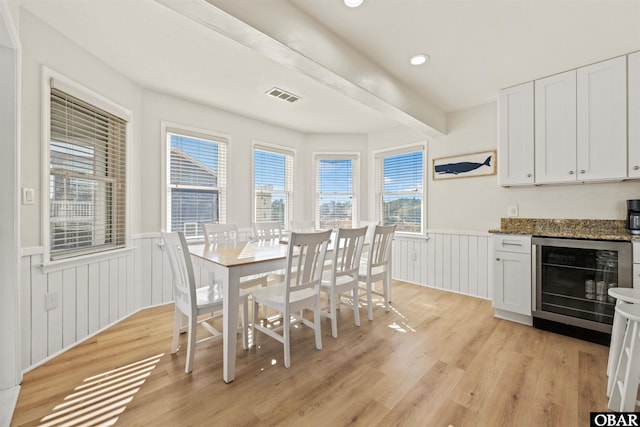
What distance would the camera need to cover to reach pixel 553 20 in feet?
6.56

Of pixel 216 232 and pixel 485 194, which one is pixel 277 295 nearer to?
pixel 216 232

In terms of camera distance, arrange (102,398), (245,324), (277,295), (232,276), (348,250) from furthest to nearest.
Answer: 1. (348,250)
2. (245,324)
3. (277,295)
4. (232,276)
5. (102,398)

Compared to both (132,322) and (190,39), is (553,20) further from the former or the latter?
(132,322)

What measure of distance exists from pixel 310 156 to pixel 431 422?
4.07 metres

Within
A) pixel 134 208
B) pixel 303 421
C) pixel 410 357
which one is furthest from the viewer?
pixel 134 208

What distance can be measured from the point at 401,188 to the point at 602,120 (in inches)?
93.4

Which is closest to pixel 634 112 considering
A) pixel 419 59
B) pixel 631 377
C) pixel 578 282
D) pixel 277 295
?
pixel 578 282

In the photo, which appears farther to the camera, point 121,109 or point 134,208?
Answer: point 134,208

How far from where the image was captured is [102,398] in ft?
5.53

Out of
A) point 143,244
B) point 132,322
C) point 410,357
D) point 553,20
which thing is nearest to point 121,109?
point 143,244

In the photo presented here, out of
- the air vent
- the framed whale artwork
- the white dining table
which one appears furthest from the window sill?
the framed whale artwork

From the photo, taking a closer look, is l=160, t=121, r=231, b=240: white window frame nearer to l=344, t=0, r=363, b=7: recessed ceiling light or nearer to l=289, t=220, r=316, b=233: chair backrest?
l=289, t=220, r=316, b=233: chair backrest

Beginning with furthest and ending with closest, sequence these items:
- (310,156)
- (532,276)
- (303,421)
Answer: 1. (310,156)
2. (532,276)
3. (303,421)

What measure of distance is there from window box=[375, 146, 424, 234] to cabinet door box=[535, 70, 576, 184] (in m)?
1.53
